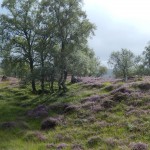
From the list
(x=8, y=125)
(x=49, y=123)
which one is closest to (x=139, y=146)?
(x=49, y=123)

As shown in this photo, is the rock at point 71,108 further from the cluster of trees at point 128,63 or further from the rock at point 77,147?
the cluster of trees at point 128,63

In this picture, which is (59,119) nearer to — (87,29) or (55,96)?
(55,96)

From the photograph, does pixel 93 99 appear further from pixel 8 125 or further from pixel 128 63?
pixel 128 63

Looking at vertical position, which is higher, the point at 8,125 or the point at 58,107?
the point at 58,107

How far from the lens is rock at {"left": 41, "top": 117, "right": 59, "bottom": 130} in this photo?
33.1 m

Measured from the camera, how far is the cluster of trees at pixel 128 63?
4665 inches

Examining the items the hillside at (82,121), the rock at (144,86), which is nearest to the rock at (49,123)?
the hillside at (82,121)

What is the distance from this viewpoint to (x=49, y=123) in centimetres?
3362

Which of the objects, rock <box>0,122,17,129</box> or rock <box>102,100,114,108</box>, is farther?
rock <box>102,100,114,108</box>

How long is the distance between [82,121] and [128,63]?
288 feet

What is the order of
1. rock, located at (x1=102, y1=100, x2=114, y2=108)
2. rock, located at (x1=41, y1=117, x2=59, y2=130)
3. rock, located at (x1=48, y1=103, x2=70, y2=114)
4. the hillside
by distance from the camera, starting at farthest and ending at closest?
rock, located at (x1=48, y1=103, x2=70, y2=114) → rock, located at (x1=102, y1=100, x2=114, y2=108) → rock, located at (x1=41, y1=117, x2=59, y2=130) → the hillside

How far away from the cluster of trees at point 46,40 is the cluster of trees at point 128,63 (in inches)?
2289

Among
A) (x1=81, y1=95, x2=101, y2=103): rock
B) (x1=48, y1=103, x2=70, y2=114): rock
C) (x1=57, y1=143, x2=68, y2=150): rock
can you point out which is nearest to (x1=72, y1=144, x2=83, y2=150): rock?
(x1=57, y1=143, x2=68, y2=150): rock

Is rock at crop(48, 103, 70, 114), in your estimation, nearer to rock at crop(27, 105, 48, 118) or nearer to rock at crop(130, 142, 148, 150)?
rock at crop(27, 105, 48, 118)
